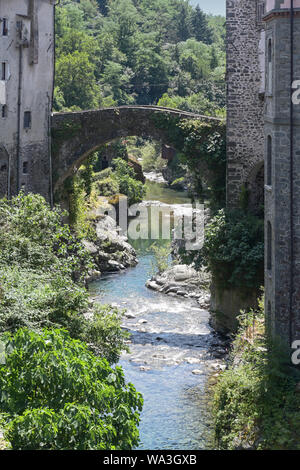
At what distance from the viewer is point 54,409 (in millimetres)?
14656

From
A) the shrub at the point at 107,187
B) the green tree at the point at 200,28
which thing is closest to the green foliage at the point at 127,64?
the green tree at the point at 200,28

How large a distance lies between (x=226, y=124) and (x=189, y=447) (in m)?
13.8

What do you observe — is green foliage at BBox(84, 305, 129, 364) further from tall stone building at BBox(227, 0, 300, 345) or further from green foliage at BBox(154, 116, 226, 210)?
green foliage at BBox(154, 116, 226, 210)

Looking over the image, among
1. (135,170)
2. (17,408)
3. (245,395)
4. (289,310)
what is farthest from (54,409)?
(135,170)

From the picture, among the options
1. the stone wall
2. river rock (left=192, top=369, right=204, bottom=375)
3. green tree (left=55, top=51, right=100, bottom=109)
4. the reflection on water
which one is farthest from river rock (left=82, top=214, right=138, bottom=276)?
green tree (left=55, top=51, right=100, bottom=109)

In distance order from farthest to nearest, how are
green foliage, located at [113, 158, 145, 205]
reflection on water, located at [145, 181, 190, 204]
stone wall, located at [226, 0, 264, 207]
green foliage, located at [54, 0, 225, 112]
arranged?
green foliage, located at [54, 0, 225, 112] < reflection on water, located at [145, 181, 190, 204] < green foliage, located at [113, 158, 145, 205] < stone wall, located at [226, 0, 264, 207]

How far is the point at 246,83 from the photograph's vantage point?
29953 millimetres

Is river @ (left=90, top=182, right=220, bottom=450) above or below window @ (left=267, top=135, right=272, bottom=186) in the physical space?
below

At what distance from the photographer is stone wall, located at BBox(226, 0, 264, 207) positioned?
1170 inches

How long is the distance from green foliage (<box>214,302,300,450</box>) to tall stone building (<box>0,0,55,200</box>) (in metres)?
15.2

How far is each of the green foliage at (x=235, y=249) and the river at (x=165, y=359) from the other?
2.20 m

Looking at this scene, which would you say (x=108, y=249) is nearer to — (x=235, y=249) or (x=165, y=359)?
(x=235, y=249)

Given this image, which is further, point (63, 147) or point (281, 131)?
point (63, 147)
